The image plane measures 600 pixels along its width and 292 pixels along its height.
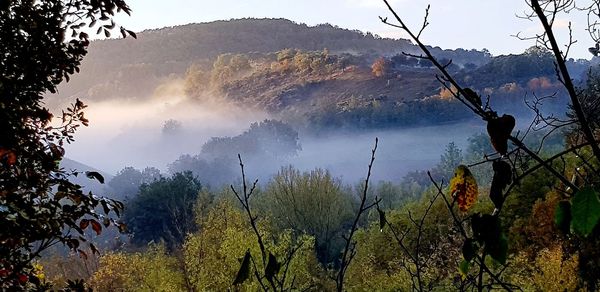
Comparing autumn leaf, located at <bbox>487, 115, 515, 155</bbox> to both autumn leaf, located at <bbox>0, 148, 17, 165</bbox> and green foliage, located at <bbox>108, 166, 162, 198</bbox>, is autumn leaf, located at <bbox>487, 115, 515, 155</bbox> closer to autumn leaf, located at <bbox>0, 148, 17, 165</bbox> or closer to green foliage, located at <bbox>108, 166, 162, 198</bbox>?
autumn leaf, located at <bbox>0, 148, 17, 165</bbox>

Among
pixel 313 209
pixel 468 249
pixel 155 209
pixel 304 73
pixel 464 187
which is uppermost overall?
pixel 304 73

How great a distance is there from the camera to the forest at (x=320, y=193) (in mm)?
1261

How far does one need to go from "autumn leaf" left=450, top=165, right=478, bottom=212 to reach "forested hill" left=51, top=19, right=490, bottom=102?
15407cm

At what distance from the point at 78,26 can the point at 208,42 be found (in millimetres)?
169823

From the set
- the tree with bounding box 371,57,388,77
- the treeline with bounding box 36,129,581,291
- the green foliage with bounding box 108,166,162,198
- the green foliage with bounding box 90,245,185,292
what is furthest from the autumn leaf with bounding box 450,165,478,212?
the tree with bounding box 371,57,388,77

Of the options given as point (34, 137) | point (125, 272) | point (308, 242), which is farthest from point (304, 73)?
point (34, 137)

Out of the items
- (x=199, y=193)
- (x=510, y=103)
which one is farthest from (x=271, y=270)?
(x=510, y=103)

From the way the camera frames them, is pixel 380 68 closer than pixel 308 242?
No

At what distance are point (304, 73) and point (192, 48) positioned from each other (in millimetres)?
47534

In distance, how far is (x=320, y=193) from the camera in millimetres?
30609

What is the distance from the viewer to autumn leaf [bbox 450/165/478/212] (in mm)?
1136

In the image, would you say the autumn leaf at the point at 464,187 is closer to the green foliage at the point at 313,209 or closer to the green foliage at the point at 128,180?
the green foliage at the point at 313,209

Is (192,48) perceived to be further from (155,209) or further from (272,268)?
(272,268)

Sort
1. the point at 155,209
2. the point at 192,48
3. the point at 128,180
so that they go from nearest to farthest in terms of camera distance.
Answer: the point at 155,209 < the point at 128,180 < the point at 192,48
